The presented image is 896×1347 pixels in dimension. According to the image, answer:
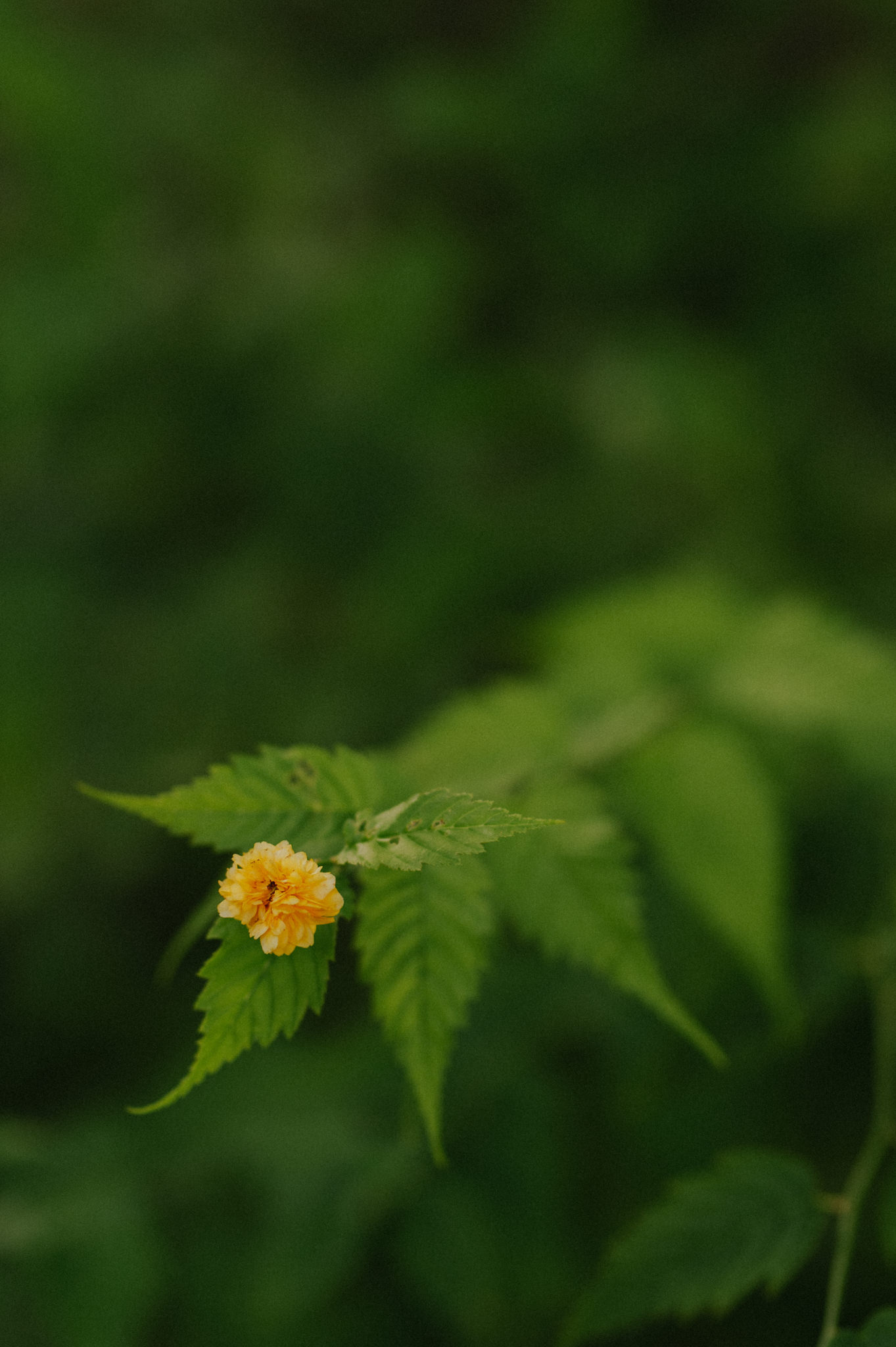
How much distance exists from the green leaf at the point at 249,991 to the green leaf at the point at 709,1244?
66 centimetres

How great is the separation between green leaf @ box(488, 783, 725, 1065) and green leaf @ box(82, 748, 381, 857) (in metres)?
0.27

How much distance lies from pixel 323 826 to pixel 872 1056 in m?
1.52

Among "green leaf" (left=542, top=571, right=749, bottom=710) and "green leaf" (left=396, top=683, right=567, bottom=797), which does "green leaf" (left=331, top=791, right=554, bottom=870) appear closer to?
"green leaf" (left=396, top=683, right=567, bottom=797)

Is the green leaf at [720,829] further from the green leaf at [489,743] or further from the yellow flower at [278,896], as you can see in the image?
the yellow flower at [278,896]

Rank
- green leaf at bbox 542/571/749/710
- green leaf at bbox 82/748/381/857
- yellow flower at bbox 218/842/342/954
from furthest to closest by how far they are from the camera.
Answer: green leaf at bbox 542/571/749/710
green leaf at bbox 82/748/381/857
yellow flower at bbox 218/842/342/954

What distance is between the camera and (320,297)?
3.42 metres

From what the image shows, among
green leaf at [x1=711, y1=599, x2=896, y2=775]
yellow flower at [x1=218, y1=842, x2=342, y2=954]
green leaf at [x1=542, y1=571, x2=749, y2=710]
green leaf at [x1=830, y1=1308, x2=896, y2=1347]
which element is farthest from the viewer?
green leaf at [x1=542, y1=571, x2=749, y2=710]

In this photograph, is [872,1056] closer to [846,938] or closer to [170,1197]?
[846,938]

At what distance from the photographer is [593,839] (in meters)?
1.27

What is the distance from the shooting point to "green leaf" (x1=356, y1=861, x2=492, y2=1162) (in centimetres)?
102

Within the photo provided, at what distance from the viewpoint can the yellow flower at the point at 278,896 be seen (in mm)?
835

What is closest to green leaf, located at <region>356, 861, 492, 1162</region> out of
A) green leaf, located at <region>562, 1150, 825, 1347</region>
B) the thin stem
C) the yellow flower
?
the yellow flower

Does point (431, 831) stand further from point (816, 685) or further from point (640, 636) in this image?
point (640, 636)

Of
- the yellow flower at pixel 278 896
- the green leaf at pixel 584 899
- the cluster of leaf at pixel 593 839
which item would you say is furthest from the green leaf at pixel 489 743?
the yellow flower at pixel 278 896
